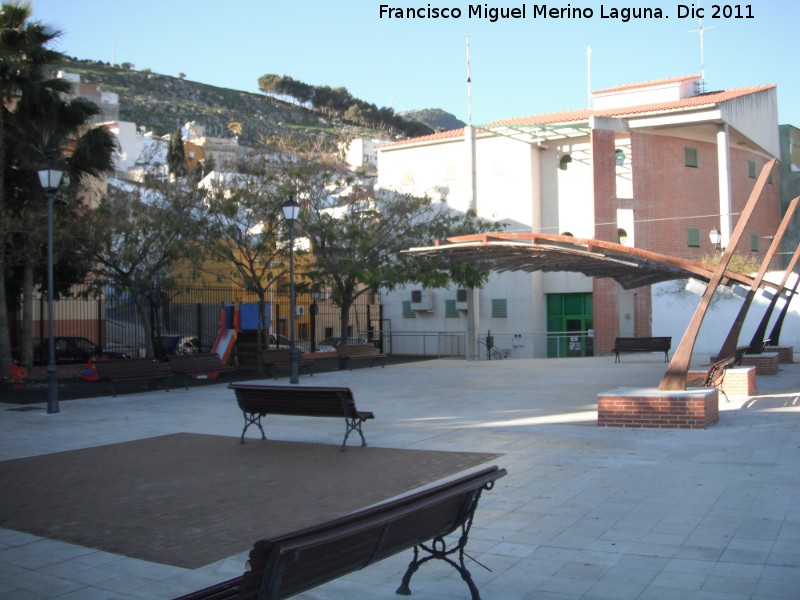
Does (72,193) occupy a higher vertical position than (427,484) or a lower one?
higher

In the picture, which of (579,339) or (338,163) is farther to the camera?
(579,339)

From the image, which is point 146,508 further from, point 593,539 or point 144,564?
point 593,539

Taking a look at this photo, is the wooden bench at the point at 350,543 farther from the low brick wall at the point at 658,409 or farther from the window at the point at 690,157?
the window at the point at 690,157

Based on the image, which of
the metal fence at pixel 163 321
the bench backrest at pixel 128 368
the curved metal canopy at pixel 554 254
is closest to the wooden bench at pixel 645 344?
the curved metal canopy at pixel 554 254

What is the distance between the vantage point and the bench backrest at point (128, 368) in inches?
698

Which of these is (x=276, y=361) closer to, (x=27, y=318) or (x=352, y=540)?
(x=27, y=318)

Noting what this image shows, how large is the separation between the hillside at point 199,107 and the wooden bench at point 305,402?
10576cm

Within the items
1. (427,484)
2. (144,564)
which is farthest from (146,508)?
(427,484)

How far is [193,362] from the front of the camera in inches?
795

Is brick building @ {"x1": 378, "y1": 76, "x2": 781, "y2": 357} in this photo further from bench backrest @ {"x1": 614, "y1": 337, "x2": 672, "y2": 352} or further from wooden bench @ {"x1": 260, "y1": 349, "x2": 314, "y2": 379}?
wooden bench @ {"x1": 260, "y1": 349, "x2": 314, "y2": 379}

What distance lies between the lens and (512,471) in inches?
356

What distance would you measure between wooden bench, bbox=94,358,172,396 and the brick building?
59.5 ft

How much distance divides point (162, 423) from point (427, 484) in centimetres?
697

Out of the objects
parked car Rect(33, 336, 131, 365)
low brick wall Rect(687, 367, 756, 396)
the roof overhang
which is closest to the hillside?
the roof overhang
